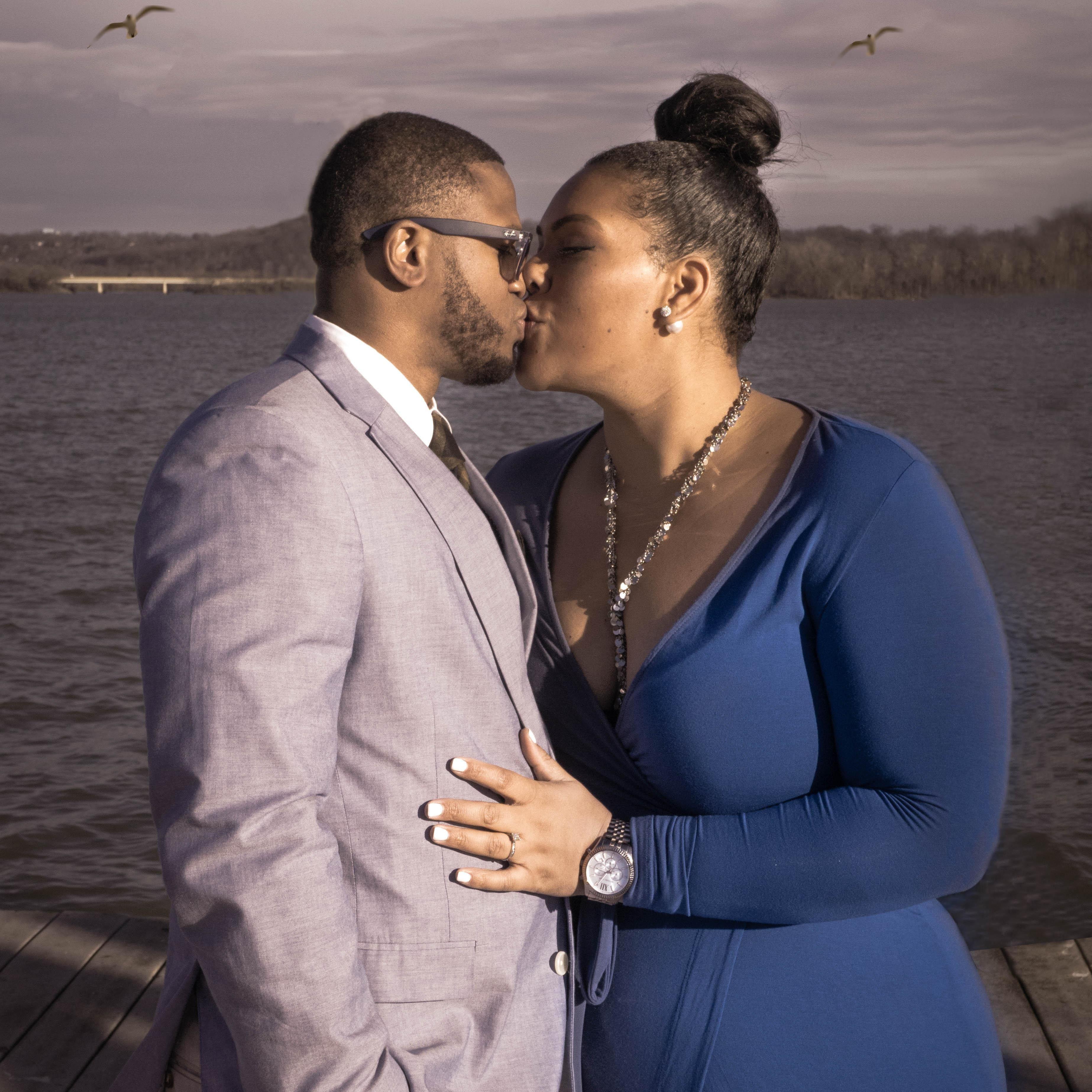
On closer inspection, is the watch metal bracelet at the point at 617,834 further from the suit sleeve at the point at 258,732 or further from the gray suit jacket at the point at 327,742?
the suit sleeve at the point at 258,732

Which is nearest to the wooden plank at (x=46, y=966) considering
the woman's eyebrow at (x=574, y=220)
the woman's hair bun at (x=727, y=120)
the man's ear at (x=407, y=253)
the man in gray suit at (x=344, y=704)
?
the man in gray suit at (x=344, y=704)

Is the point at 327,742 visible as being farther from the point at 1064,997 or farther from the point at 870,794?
the point at 1064,997

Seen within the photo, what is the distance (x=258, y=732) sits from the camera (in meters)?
1.43

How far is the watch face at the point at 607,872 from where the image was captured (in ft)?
5.88

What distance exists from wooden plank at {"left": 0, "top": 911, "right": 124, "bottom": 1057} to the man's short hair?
2.63 meters

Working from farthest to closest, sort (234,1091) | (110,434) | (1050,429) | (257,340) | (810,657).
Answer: (257,340), (1050,429), (110,434), (810,657), (234,1091)

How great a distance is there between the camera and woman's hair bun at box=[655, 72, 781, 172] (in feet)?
6.79

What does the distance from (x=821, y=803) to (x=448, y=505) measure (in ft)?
2.39

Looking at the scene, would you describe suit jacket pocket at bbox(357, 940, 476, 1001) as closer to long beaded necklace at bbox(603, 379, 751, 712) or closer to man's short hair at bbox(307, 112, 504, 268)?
long beaded necklace at bbox(603, 379, 751, 712)

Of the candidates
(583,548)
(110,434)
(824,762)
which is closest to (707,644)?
(824,762)

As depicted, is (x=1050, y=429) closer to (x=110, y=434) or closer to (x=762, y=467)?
(x=110, y=434)

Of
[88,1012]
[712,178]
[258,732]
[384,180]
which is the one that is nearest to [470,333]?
[384,180]

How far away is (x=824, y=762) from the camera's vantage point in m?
1.82

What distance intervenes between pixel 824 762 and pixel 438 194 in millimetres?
1120
